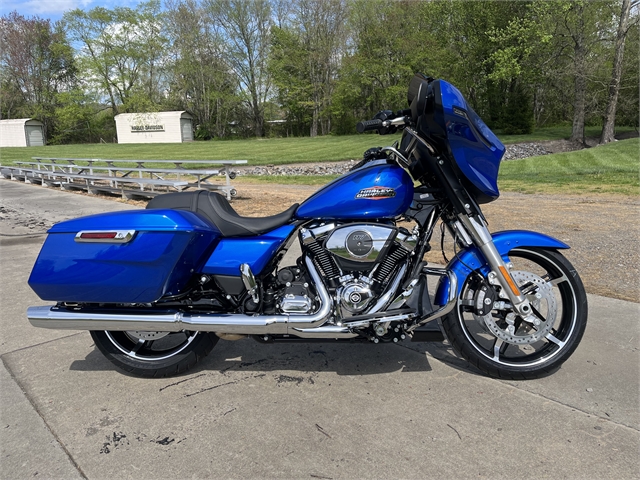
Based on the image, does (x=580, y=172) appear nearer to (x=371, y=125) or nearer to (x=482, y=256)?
(x=482, y=256)

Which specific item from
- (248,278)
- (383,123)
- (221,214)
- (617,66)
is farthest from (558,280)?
(617,66)

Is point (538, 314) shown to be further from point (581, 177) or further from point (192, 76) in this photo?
point (192, 76)

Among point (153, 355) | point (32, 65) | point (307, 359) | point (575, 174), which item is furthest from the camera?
point (32, 65)

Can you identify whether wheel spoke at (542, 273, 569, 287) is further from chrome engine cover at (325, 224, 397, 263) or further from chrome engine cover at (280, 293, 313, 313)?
chrome engine cover at (280, 293, 313, 313)

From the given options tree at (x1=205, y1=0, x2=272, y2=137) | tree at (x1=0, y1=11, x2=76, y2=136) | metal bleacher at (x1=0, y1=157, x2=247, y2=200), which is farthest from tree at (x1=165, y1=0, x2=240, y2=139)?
metal bleacher at (x1=0, y1=157, x2=247, y2=200)

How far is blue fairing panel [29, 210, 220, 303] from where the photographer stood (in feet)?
8.75

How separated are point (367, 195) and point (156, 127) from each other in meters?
48.9

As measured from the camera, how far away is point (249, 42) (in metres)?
49.8

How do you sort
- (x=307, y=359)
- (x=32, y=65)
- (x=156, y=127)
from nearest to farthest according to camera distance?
(x=307, y=359) → (x=156, y=127) → (x=32, y=65)

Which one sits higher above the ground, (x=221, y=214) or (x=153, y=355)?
(x=221, y=214)

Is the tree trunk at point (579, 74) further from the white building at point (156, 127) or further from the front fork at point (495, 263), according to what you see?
the white building at point (156, 127)

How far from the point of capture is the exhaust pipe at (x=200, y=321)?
2.67 m

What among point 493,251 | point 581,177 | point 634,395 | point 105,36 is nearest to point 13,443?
point 493,251

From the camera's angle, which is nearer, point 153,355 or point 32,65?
point 153,355
